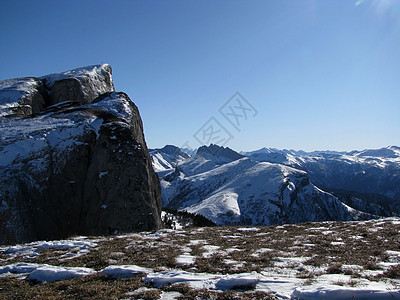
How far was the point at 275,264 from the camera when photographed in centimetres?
1049

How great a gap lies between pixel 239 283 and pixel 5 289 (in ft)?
25.0

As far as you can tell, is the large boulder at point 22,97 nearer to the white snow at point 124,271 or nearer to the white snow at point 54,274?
the white snow at point 54,274

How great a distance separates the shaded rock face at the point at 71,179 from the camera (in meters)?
29.0

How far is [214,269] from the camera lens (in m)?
9.77

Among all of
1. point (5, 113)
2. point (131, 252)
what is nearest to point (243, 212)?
point (5, 113)

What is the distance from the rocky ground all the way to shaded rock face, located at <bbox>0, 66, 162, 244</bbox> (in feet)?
49.4

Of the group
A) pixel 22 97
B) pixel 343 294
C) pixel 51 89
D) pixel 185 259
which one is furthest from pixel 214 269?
pixel 51 89

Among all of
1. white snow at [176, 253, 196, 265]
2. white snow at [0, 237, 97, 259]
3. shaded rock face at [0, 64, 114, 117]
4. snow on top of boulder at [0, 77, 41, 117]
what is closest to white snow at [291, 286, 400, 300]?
white snow at [176, 253, 196, 265]

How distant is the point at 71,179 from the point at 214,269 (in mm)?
29256

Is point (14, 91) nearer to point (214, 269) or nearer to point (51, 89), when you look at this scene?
point (51, 89)

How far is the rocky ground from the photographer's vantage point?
7082 millimetres

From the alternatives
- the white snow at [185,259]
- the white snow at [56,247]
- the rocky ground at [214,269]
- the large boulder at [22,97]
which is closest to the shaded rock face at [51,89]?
the large boulder at [22,97]

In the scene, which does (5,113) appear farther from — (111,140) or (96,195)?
(96,195)

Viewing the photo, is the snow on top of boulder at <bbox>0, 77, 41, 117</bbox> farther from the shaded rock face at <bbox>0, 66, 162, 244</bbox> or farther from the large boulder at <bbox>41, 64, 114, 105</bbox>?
the shaded rock face at <bbox>0, 66, 162, 244</bbox>
